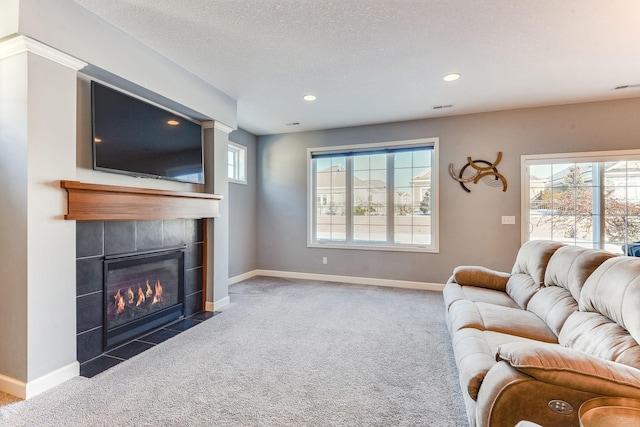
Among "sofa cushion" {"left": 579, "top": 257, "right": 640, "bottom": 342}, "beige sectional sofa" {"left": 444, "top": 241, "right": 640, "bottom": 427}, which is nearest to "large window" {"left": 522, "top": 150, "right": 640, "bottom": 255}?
"beige sectional sofa" {"left": 444, "top": 241, "right": 640, "bottom": 427}

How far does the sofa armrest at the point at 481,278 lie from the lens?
3039 mm

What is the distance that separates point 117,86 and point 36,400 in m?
2.39

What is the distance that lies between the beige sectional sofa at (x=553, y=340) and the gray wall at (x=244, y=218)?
140 inches

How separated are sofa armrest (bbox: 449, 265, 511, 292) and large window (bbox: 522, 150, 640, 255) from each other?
1574mm

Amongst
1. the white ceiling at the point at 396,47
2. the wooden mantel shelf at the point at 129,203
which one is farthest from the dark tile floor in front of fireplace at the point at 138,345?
the white ceiling at the point at 396,47

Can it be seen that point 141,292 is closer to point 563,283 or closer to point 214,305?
point 214,305

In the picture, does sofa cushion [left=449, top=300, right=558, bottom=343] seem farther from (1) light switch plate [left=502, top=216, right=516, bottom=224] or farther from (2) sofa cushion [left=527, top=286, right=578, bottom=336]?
(1) light switch plate [left=502, top=216, right=516, bottom=224]

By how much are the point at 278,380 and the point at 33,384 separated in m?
1.56

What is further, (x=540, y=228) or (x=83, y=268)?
(x=540, y=228)

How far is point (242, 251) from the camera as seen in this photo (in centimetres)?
524

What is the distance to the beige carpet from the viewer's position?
1.72 m

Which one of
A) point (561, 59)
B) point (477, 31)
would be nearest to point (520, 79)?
point (561, 59)

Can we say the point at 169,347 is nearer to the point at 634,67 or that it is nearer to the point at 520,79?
the point at 520,79

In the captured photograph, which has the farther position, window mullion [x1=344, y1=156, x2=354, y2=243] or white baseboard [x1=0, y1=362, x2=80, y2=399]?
window mullion [x1=344, y1=156, x2=354, y2=243]
